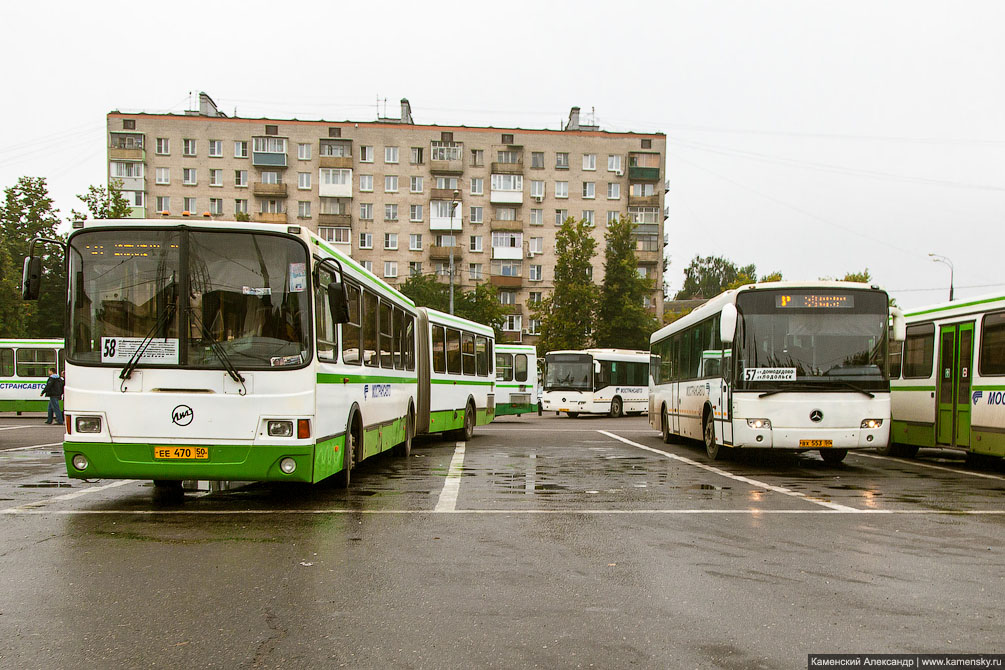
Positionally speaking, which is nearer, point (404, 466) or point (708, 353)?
point (404, 466)

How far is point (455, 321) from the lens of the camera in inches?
826

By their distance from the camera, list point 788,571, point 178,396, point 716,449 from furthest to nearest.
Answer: point 716,449 → point 178,396 → point 788,571

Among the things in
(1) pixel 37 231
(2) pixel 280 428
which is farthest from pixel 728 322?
(1) pixel 37 231

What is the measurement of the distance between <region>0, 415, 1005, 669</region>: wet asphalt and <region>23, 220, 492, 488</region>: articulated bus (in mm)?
602

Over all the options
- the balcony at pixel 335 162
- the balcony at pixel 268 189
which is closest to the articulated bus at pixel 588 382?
the balcony at pixel 335 162

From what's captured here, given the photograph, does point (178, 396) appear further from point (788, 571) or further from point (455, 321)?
point (455, 321)

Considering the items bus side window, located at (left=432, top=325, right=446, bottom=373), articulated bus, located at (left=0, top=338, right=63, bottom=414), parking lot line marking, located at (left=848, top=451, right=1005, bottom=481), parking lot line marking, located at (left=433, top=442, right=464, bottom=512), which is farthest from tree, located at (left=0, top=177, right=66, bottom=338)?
parking lot line marking, located at (left=848, top=451, right=1005, bottom=481)

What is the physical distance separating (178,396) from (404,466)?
595cm

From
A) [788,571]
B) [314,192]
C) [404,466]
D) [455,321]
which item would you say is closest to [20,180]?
[314,192]

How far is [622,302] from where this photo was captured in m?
57.0

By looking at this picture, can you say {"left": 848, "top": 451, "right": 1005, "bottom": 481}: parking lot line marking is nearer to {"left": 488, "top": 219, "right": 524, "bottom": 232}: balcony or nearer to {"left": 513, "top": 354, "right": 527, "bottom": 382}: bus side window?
{"left": 513, "top": 354, "right": 527, "bottom": 382}: bus side window

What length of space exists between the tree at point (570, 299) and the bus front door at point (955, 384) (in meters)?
41.0

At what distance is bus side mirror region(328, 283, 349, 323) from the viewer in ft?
30.7

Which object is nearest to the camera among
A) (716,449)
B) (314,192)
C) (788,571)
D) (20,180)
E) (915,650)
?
(915,650)
